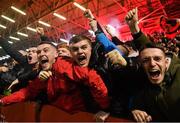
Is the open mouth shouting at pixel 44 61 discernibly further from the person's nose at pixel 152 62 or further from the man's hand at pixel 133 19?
the person's nose at pixel 152 62

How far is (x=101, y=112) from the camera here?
6.62 feet

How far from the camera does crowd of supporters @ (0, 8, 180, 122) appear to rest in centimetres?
191

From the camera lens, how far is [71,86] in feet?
7.47

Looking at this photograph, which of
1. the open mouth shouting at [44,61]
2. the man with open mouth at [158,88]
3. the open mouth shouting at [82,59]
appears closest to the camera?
the man with open mouth at [158,88]

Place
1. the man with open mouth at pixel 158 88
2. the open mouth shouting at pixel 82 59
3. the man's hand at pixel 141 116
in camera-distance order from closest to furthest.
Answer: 1. the man's hand at pixel 141 116
2. the man with open mouth at pixel 158 88
3. the open mouth shouting at pixel 82 59

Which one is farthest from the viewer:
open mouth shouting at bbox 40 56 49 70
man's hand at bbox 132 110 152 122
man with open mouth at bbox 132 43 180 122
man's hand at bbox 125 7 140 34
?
open mouth shouting at bbox 40 56 49 70

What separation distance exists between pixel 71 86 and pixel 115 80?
38 cm

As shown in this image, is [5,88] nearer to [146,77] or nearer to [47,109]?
[47,109]

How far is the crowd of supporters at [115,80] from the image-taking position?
191cm

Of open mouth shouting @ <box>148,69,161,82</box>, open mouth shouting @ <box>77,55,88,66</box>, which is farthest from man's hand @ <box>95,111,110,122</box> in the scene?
open mouth shouting @ <box>77,55,88,66</box>

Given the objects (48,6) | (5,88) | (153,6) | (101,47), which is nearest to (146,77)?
(101,47)

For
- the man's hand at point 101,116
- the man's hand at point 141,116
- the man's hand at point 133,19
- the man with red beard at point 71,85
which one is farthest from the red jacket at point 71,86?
the man's hand at point 133,19

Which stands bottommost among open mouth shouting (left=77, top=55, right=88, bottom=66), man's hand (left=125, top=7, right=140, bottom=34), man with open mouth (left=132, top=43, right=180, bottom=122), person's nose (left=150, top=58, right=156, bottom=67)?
man with open mouth (left=132, top=43, right=180, bottom=122)

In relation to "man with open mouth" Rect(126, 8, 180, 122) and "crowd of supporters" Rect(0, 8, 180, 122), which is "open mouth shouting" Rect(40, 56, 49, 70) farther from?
"man with open mouth" Rect(126, 8, 180, 122)
